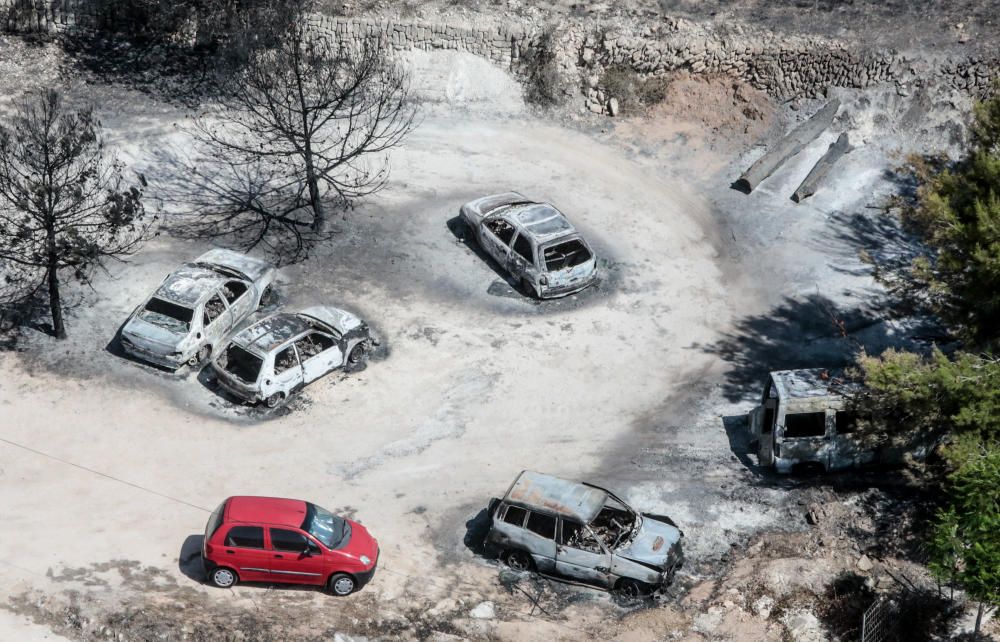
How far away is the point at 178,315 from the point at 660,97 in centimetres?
1661

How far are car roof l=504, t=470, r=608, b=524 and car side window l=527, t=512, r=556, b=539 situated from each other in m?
0.15

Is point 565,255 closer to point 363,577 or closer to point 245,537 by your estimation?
point 363,577

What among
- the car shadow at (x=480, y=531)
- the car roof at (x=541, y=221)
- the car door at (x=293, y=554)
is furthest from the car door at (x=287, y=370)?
the car roof at (x=541, y=221)

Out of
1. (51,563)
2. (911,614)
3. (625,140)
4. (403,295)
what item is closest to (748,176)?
(625,140)

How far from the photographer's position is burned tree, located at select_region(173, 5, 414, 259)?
28703 mm

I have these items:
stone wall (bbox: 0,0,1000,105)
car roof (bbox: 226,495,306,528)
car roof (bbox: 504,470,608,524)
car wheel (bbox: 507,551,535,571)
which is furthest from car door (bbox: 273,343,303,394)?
stone wall (bbox: 0,0,1000,105)

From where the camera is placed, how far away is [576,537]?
20.0 m

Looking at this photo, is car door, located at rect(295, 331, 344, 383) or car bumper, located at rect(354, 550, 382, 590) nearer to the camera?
car bumper, located at rect(354, 550, 382, 590)

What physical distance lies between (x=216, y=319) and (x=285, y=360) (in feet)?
7.82

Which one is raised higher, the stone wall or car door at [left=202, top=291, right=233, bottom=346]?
the stone wall

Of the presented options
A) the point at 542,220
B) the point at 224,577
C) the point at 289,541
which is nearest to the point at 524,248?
the point at 542,220

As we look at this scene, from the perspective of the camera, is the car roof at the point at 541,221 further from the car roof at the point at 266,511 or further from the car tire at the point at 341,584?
the car tire at the point at 341,584

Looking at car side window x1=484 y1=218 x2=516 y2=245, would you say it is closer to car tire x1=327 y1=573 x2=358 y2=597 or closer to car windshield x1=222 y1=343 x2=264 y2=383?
car windshield x1=222 y1=343 x2=264 y2=383

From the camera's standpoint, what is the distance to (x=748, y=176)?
3138cm
